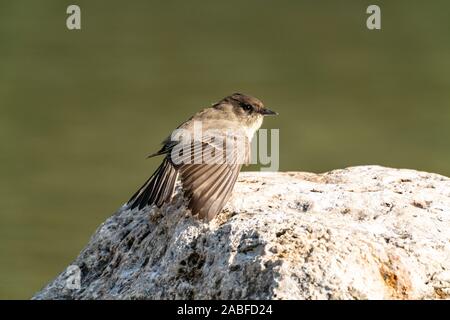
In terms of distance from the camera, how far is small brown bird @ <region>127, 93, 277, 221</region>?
21.5 feet

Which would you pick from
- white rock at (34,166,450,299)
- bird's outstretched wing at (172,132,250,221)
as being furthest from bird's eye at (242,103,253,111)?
white rock at (34,166,450,299)

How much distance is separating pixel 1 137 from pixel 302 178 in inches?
474

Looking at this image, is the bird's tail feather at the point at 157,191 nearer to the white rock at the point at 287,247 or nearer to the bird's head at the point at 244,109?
the white rock at the point at 287,247

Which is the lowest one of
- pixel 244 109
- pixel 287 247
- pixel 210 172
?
pixel 287 247

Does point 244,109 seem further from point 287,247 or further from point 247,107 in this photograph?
point 287,247

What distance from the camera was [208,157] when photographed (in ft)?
24.9

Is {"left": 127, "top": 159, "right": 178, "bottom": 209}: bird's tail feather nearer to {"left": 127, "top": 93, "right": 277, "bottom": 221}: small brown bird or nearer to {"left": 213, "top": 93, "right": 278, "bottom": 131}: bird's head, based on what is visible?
{"left": 127, "top": 93, "right": 277, "bottom": 221}: small brown bird

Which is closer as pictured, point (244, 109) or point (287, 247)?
point (287, 247)

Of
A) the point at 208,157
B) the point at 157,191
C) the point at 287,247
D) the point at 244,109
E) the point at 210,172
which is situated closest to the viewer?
the point at 287,247

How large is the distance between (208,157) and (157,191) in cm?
74

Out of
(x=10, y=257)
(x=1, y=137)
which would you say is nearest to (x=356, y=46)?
(x=1, y=137)

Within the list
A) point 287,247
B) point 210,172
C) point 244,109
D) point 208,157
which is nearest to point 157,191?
point 210,172

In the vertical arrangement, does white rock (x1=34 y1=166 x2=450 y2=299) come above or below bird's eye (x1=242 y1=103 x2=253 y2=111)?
below
